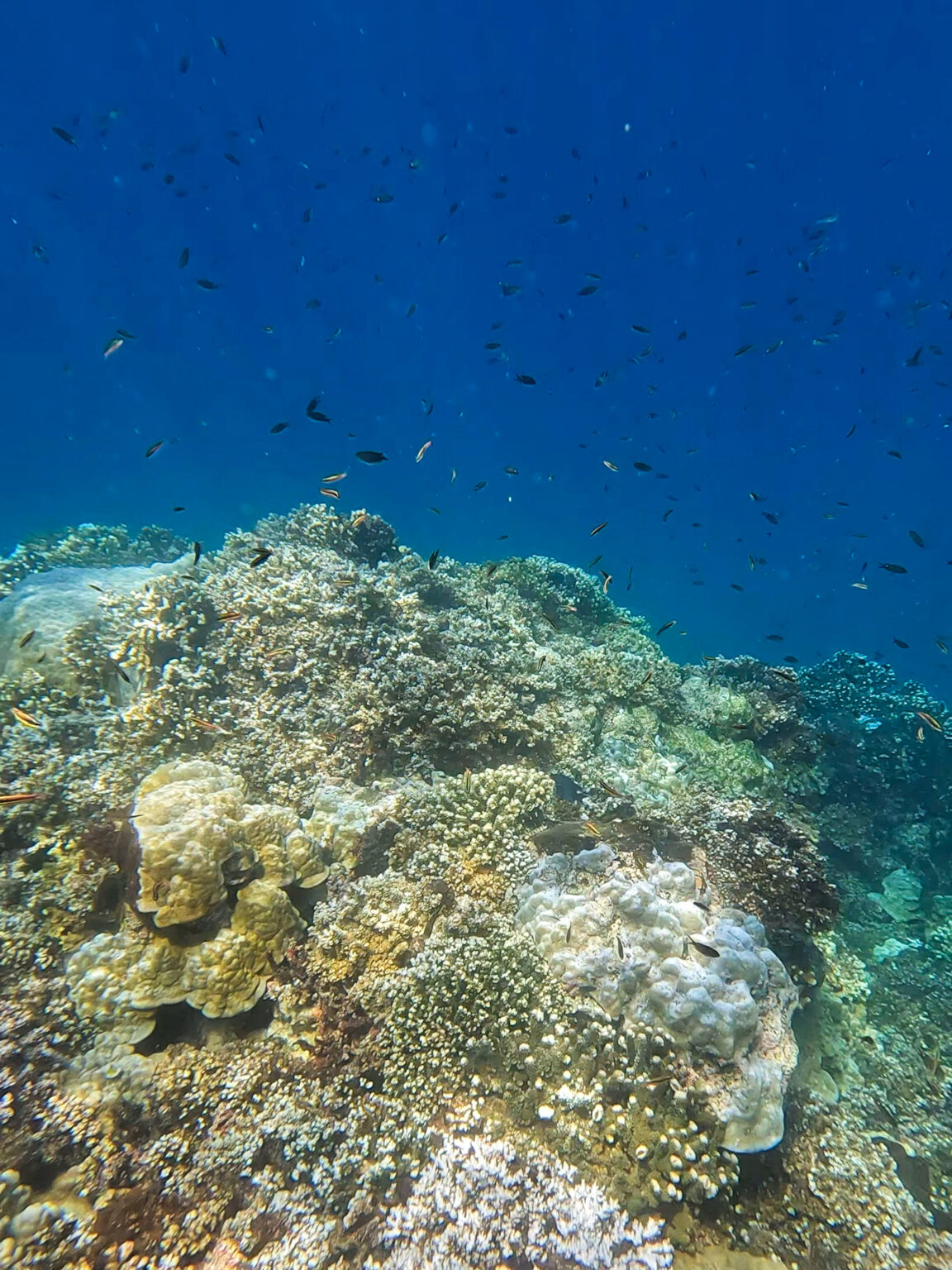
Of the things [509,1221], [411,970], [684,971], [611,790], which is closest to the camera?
[509,1221]

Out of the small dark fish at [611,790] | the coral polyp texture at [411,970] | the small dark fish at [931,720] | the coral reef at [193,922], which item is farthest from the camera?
the small dark fish at [931,720]

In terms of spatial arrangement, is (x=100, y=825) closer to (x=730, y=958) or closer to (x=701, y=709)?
(x=730, y=958)

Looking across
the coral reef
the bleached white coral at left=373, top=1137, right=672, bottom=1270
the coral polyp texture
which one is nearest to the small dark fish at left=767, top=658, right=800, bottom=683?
the coral polyp texture

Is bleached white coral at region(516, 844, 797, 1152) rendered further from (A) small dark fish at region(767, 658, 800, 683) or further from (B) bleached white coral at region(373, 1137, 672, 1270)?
(A) small dark fish at region(767, 658, 800, 683)

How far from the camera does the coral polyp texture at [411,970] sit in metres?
3.88

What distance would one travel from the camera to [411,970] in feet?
15.7

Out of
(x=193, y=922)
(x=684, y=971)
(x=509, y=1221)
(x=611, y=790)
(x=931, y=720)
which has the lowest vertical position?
(x=509, y=1221)

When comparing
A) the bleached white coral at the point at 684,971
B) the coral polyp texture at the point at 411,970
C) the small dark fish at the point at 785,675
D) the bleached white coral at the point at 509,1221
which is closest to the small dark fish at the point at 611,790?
the coral polyp texture at the point at 411,970

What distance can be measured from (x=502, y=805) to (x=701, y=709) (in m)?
5.77

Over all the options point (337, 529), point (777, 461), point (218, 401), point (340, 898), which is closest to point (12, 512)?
point (218, 401)

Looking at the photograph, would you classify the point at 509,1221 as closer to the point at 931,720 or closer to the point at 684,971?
the point at 684,971

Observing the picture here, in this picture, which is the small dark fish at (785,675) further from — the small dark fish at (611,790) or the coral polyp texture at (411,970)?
the small dark fish at (611,790)

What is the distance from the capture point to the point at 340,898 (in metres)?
5.50

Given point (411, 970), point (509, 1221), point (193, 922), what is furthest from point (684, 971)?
point (193, 922)
